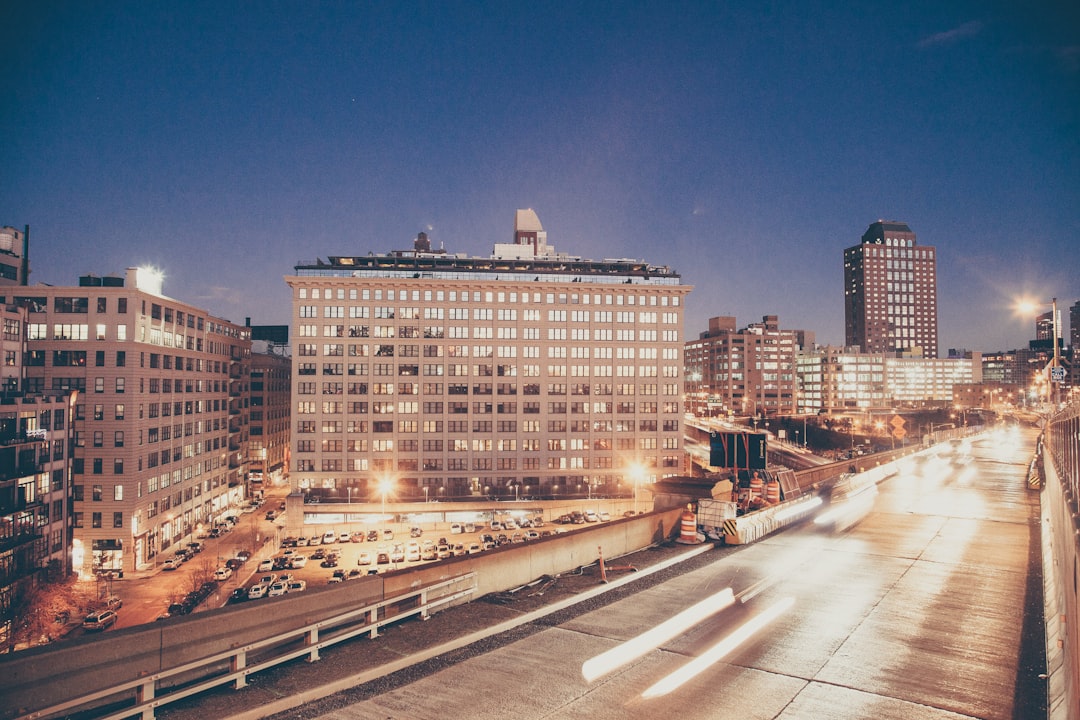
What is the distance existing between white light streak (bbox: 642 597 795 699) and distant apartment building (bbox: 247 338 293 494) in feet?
335

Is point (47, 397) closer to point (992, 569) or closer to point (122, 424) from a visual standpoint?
point (122, 424)

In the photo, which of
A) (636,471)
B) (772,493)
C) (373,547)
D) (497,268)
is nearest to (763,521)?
(772,493)

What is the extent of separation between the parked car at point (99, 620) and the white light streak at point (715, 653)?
51.4 m

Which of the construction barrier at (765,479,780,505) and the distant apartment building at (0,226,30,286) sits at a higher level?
the distant apartment building at (0,226,30,286)

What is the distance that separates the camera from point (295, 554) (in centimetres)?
6581

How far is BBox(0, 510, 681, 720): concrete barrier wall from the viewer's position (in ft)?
25.3

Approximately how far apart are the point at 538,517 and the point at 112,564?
47590 mm

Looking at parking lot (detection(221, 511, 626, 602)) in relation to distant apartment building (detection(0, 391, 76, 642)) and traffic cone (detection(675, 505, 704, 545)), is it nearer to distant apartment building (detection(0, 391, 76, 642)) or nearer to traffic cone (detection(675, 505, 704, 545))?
distant apartment building (detection(0, 391, 76, 642))

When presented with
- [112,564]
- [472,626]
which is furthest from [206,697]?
[112,564]

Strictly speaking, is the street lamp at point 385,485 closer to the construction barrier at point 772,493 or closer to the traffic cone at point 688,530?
the construction barrier at point 772,493

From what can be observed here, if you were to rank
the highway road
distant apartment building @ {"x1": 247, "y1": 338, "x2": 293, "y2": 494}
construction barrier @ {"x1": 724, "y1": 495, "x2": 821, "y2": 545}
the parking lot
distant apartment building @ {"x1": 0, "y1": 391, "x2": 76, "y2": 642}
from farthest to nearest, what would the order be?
distant apartment building @ {"x1": 247, "y1": 338, "x2": 293, "y2": 494}, the parking lot, distant apartment building @ {"x1": 0, "y1": 391, "x2": 76, "y2": 642}, construction barrier @ {"x1": 724, "y1": 495, "x2": 821, "y2": 545}, the highway road

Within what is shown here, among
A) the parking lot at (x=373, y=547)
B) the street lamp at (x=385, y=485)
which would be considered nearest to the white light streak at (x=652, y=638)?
the parking lot at (x=373, y=547)

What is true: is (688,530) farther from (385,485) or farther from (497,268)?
(497,268)

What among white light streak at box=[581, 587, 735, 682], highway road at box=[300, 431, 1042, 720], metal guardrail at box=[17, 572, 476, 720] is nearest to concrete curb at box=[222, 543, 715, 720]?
highway road at box=[300, 431, 1042, 720]
